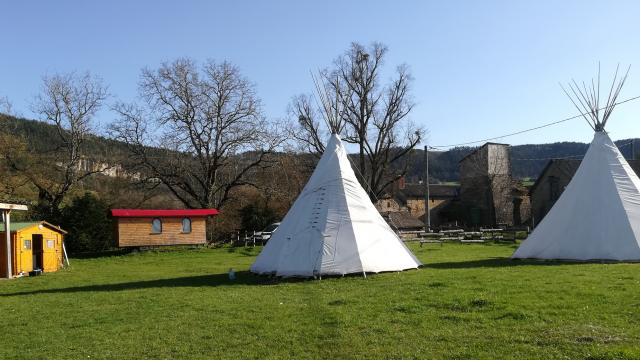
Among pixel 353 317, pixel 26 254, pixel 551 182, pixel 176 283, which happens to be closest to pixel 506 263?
pixel 353 317

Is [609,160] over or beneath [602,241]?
over

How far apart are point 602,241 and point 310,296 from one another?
9359mm

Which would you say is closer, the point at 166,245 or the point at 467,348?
the point at 467,348

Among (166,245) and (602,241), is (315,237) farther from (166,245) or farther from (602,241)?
(166,245)

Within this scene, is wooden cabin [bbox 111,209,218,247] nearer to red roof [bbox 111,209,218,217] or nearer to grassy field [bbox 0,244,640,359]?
red roof [bbox 111,209,218,217]

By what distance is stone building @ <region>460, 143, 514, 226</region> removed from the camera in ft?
178

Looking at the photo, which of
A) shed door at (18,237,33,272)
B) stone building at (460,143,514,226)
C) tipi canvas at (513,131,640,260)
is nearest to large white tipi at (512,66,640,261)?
tipi canvas at (513,131,640,260)

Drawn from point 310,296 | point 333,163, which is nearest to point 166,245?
point 333,163

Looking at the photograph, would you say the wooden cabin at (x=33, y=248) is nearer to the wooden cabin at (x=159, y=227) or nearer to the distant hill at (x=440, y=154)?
the wooden cabin at (x=159, y=227)

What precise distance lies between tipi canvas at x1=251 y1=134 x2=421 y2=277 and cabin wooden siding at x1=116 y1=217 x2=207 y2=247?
1576 centimetres

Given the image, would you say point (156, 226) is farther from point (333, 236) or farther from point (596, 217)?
point (596, 217)

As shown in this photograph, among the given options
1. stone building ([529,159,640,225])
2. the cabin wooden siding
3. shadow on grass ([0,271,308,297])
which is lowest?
shadow on grass ([0,271,308,297])

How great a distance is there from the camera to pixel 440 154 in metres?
82.4

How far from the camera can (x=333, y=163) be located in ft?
51.2
